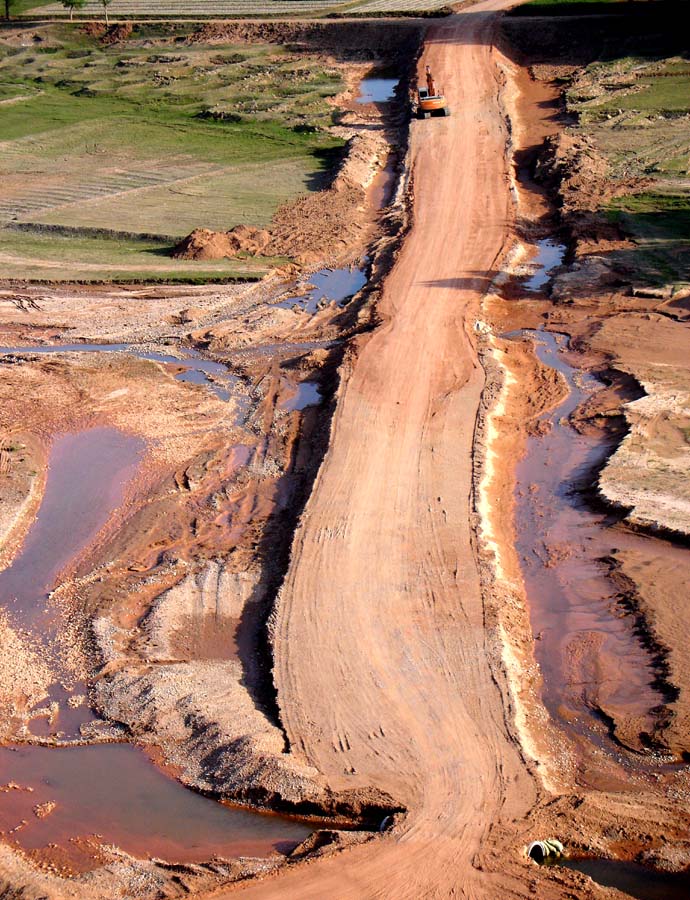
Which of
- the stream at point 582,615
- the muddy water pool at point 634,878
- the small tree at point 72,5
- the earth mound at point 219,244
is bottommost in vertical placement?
the muddy water pool at point 634,878

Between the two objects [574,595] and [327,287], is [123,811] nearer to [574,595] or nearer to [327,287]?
[574,595]

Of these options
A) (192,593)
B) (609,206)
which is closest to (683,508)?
(192,593)

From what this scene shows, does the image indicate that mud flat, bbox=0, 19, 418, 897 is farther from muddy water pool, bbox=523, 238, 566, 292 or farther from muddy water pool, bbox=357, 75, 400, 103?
muddy water pool, bbox=357, 75, 400, 103

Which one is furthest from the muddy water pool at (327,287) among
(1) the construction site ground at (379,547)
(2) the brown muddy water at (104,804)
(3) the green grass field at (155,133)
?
(2) the brown muddy water at (104,804)

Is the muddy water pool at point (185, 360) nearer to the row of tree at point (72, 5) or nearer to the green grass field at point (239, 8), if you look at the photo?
the green grass field at point (239, 8)

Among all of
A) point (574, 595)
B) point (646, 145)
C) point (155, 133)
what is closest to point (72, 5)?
point (155, 133)
